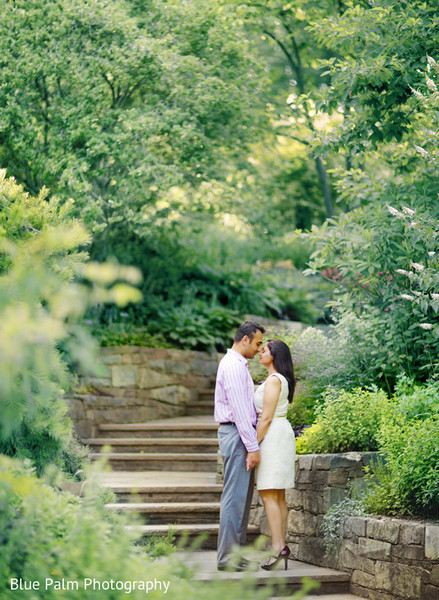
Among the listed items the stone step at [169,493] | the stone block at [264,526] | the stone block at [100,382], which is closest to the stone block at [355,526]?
the stone block at [264,526]

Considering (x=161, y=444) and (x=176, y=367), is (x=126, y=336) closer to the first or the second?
(x=176, y=367)

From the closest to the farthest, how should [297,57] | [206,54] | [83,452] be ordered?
[83,452] → [206,54] → [297,57]

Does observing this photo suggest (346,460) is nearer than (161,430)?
Yes

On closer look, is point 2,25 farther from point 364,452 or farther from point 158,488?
point 364,452

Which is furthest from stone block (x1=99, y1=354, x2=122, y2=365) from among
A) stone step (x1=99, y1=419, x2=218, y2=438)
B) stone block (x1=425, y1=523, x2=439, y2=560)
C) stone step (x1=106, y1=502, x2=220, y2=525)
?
stone block (x1=425, y1=523, x2=439, y2=560)

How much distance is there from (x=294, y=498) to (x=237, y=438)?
112 centimetres

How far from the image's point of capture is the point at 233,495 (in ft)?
16.8

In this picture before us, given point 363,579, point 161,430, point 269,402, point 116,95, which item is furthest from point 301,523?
point 116,95

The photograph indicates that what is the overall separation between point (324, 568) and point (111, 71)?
6.32 metres

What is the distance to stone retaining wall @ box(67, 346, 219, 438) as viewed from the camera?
358 inches

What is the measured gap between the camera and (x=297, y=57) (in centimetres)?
1201

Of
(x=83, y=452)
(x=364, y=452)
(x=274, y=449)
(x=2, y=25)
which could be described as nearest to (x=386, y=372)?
(x=364, y=452)

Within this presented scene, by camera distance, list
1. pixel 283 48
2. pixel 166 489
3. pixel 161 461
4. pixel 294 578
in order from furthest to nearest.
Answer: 1. pixel 283 48
2. pixel 161 461
3. pixel 166 489
4. pixel 294 578

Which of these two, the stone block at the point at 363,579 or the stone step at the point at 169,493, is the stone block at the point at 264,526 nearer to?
the stone step at the point at 169,493
